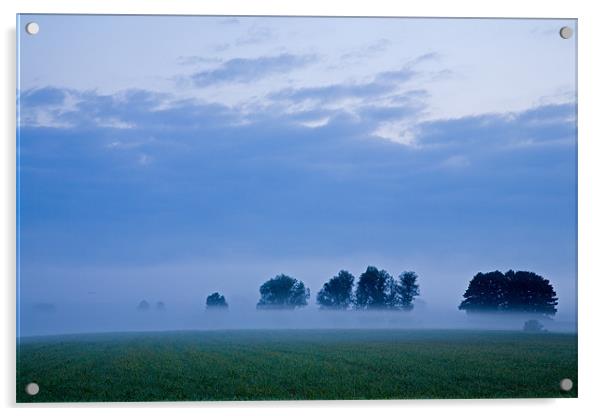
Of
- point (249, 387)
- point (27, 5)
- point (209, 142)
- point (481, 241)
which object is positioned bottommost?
point (249, 387)

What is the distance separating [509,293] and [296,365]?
5.02 feet

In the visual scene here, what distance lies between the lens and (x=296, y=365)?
218 inches

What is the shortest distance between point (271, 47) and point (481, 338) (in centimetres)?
244

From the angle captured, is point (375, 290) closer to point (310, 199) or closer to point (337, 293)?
point (337, 293)

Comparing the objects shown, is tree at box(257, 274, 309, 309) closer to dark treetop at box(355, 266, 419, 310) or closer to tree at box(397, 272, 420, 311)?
dark treetop at box(355, 266, 419, 310)

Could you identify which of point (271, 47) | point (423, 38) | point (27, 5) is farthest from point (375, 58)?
point (27, 5)

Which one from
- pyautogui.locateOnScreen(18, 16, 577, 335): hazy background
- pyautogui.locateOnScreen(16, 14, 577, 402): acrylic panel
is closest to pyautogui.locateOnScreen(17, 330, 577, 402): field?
pyautogui.locateOnScreen(16, 14, 577, 402): acrylic panel

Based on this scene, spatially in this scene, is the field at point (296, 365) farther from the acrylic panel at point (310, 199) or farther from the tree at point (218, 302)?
the tree at point (218, 302)

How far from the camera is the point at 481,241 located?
5652mm

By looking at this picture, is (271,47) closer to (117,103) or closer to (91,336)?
(117,103)

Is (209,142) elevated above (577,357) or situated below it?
above

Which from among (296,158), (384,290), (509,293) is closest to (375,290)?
(384,290)

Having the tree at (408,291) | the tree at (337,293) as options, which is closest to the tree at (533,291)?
the tree at (408,291)
